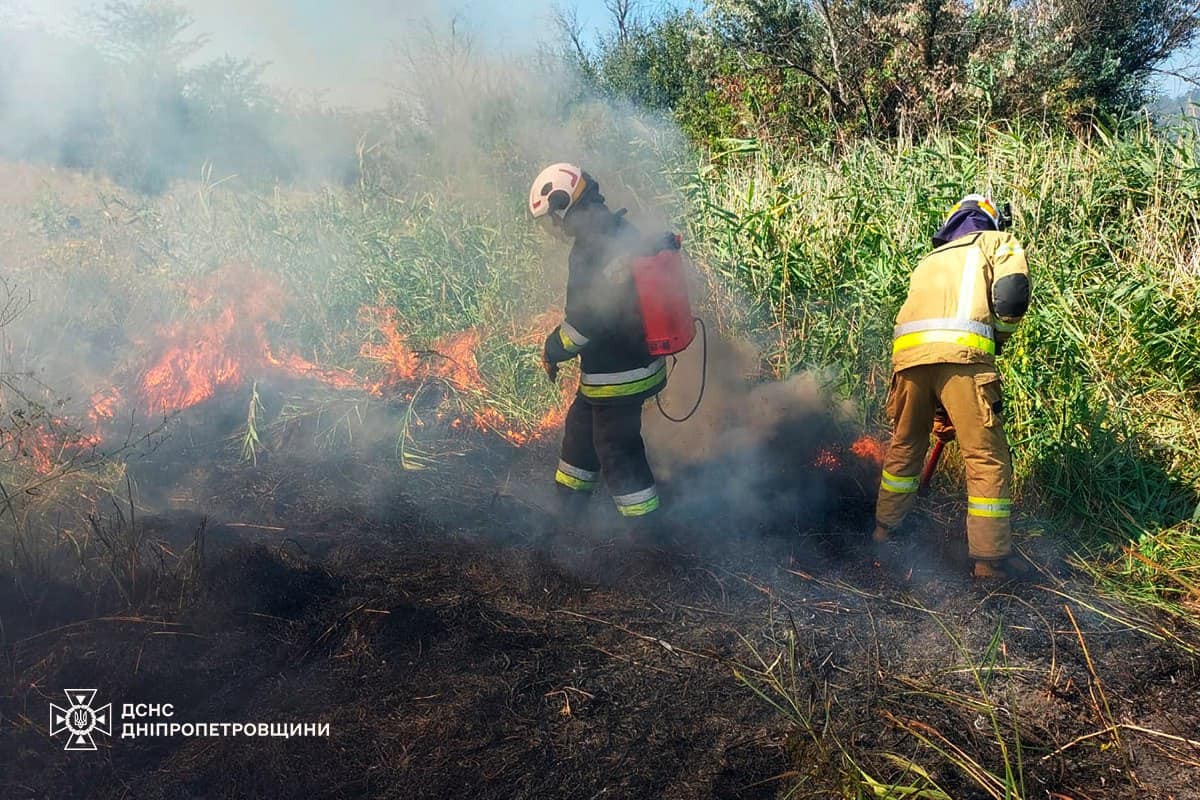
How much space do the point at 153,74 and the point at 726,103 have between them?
8.05m

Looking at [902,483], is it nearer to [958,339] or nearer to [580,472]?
[958,339]

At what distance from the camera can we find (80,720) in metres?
2.86

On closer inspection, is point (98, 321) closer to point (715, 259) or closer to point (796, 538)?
point (715, 259)

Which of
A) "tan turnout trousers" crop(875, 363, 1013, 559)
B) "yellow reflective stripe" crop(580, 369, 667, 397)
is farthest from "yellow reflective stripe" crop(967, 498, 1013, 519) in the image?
"yellow reflective stripe" crop(580, 369, 667, 397)

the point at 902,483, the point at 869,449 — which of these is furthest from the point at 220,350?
the point at 902,483

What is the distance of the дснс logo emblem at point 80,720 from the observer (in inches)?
109

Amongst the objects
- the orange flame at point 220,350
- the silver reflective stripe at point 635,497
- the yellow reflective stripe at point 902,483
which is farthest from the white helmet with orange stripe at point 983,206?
the orange flame at point 220,350

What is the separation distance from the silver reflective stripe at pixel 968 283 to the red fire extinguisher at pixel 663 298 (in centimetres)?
131

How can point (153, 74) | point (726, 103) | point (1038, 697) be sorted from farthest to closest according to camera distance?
point (726, 103) < point (153, 74) < point (1038, 697)

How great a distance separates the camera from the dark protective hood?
406cm

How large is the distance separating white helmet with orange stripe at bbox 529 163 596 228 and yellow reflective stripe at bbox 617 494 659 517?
1547 mm

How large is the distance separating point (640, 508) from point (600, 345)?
2.98 ft

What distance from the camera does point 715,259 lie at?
6.17m

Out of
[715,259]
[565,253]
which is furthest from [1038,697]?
[565,253]
